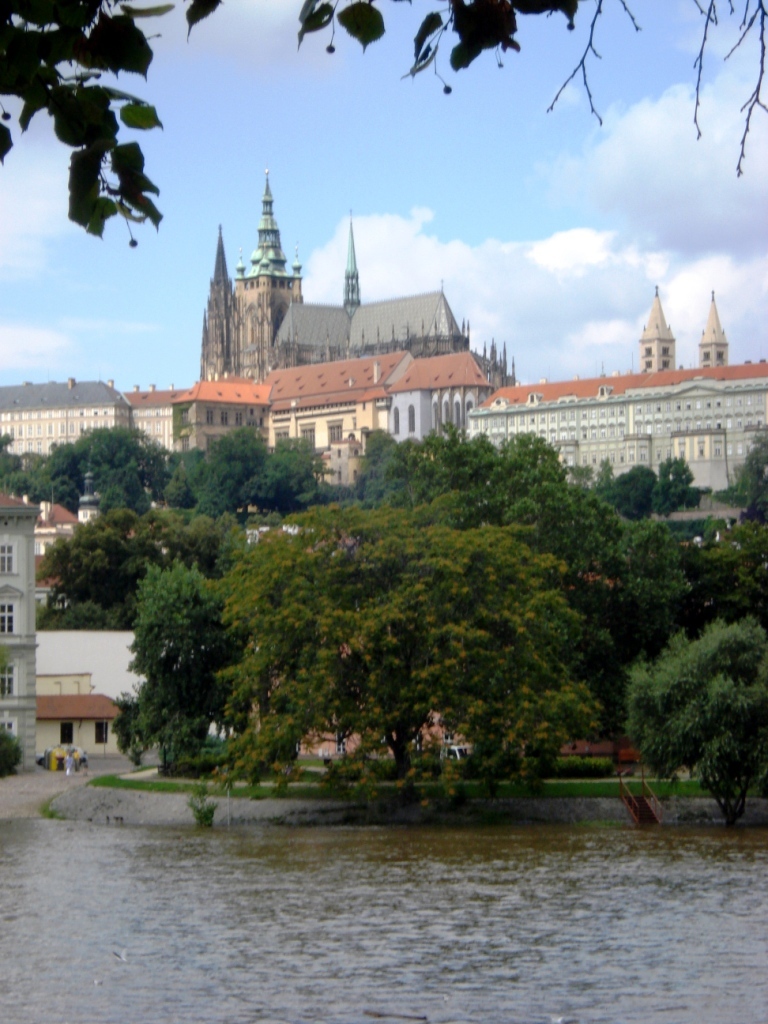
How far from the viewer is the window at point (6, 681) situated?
60.1m

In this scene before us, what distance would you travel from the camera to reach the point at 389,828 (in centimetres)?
4512

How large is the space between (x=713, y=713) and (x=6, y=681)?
27.0 m

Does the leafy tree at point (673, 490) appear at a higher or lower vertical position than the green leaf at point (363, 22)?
higher

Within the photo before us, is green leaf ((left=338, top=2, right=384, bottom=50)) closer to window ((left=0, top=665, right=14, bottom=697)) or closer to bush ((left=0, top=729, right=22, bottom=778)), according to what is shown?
bush ((left=0, top=729, right=22, bottom=778))

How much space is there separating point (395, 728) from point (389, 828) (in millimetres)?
2567

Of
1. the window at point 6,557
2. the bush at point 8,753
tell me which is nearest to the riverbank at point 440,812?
the bush at point 8,753

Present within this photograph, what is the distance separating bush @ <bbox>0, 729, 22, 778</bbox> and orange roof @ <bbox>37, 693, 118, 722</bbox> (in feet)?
27.2

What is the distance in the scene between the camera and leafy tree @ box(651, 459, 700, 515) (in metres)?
189

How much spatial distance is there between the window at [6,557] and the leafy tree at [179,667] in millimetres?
10388

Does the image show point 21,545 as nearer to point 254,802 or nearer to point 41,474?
point 254,802

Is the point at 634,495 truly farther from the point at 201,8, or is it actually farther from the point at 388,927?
the point at 201,8

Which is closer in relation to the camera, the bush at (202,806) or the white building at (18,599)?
the bush at (202,806)

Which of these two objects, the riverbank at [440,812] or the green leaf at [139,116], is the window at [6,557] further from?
the green leaf at [139,116]

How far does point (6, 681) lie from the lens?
60.4m
